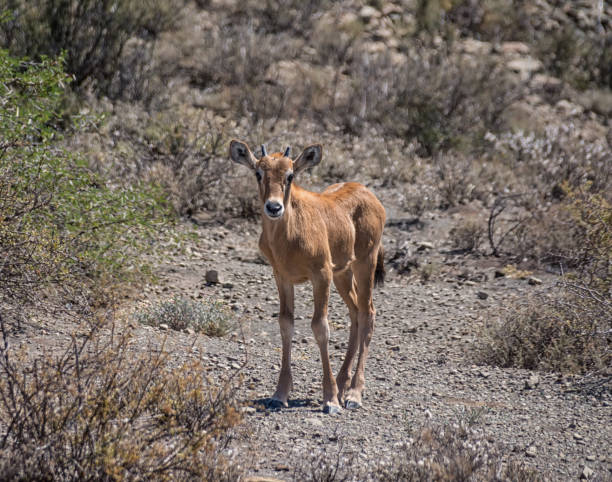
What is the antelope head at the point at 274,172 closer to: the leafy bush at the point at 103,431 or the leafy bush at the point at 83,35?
the leafy bush at the point at 103,431

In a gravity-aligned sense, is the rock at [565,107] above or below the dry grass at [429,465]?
below

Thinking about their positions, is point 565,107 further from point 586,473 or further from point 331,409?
point 586,473

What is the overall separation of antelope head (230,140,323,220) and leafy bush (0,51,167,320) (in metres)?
1.97

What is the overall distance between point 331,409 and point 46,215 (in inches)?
136

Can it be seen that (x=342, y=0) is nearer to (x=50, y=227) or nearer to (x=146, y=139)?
(x=146, y=139)

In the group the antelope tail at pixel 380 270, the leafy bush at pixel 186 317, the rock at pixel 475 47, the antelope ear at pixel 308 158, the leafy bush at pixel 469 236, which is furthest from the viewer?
the rock at pixel 475 47

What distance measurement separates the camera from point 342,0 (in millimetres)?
25391

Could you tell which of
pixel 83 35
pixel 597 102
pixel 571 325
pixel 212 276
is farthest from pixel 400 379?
pixel 597 102

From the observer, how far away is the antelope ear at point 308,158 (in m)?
5.97

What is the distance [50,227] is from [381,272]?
348 centimetres

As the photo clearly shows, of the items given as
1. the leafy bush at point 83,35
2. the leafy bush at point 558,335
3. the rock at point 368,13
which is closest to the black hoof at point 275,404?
the leafy bush at point 558,335

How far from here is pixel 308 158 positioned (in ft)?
19.9

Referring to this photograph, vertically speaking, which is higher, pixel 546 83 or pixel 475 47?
pixel 475 47

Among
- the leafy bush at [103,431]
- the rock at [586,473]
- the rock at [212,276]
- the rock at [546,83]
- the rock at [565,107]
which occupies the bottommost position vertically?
the rock at [212,276]
